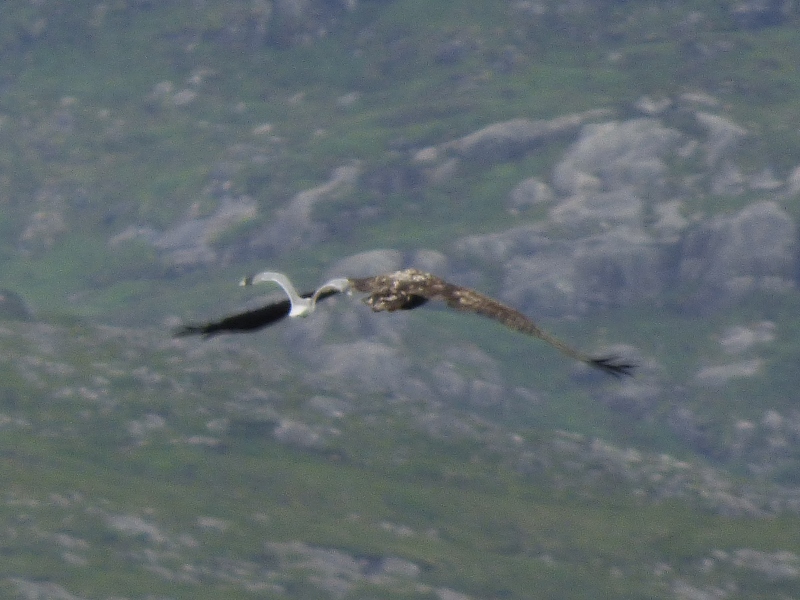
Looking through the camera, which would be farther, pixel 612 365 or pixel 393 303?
pixel 393 303

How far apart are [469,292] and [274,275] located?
1028 centimetres

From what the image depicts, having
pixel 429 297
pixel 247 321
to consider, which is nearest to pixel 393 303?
pixel 429 297

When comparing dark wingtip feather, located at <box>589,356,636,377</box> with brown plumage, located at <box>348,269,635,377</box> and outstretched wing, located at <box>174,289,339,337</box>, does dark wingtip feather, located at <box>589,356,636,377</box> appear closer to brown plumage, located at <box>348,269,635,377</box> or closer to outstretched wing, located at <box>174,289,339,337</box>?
brown plumage, located at <box>348,269,635,377</box>

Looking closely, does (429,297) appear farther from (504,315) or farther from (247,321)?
(247,321)

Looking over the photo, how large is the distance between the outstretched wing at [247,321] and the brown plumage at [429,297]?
2677 millimetres

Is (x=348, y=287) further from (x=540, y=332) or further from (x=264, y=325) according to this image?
(x=540, y=332)

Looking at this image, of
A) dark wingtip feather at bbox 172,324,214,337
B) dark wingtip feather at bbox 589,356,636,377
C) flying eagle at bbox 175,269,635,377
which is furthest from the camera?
dark wingtip feather at bbox 172,324,214,337

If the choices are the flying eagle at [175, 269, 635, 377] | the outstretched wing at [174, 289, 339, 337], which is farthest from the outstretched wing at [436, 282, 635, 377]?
the outstretched wing at [174, 289, 339, 337]

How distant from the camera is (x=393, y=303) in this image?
61250 mm

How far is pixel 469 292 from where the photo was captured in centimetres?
6212

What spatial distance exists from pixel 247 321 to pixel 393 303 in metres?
6.19

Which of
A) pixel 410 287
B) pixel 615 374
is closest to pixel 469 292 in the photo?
pixel 410 287

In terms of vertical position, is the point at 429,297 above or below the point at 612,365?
above

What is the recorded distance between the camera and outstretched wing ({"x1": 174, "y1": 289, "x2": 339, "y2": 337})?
2271 inches
